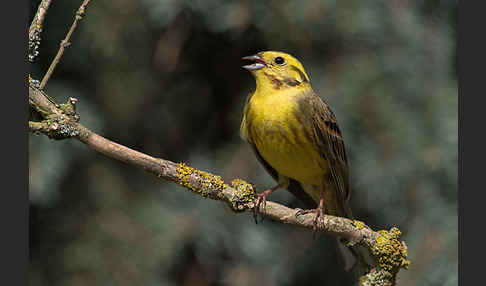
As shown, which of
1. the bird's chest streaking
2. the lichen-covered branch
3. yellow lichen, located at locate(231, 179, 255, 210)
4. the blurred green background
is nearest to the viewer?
the lichen-covered branch

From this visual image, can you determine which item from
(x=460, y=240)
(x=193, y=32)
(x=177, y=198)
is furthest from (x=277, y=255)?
(x=193, y=32)

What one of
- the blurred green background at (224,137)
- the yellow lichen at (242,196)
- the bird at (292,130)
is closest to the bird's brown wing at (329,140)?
the bird at (292,130)

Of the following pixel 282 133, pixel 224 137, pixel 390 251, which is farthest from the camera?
pixel 224 137

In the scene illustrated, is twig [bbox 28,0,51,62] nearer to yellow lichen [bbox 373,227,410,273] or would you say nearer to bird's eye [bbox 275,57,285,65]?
bird's eye [bbox 275,57,285,65]

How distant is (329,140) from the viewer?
5.85ft

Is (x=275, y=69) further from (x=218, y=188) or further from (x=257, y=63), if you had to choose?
(x=218, y=188)

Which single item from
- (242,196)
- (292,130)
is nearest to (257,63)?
(292,130)

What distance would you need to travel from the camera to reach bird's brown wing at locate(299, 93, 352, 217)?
1.76 m

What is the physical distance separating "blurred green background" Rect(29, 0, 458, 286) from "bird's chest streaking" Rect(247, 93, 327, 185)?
354mm

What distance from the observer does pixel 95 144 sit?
1252 millimetres

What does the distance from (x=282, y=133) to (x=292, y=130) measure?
0.03m

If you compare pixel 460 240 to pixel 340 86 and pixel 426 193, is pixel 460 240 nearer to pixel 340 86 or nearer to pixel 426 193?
pixel 426 193

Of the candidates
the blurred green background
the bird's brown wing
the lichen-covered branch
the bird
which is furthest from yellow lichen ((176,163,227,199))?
the blurred green background

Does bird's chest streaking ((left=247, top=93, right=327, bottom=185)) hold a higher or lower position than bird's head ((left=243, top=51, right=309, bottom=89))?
lower
